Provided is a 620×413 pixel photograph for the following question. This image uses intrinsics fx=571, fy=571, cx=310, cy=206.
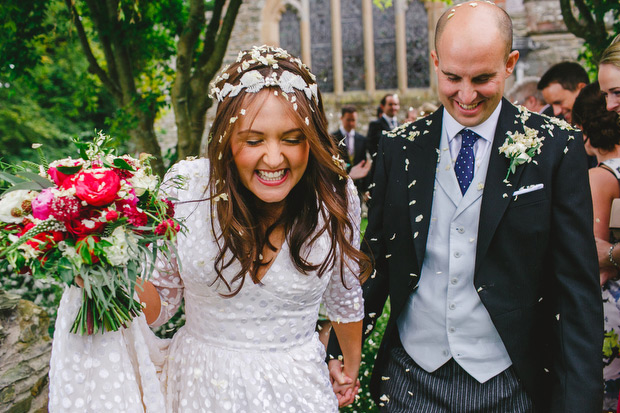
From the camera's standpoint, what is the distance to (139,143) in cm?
593

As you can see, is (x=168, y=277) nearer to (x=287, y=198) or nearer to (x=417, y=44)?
(x=287, y=198)

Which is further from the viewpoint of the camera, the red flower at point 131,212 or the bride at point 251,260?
the bride at point 251,260

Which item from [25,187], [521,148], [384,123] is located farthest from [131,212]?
[384,123]

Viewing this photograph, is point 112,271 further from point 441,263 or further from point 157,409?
point 441,263

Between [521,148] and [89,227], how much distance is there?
169cm

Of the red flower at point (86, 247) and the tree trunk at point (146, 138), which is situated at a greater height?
the tree trunk at point (146, 138)

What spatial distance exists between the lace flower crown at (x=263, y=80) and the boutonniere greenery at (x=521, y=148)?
0.83m

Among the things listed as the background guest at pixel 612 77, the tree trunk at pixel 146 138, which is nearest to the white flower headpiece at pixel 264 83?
the background guest at pixel 612 77

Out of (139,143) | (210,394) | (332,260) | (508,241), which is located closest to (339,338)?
(332,260)

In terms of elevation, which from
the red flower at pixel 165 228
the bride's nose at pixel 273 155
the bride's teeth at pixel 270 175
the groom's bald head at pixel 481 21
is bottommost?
the red flower at pixel 165 228

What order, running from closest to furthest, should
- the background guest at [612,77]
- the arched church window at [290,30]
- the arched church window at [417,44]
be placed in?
the background guest at [612,77] → the arched church window at [417,44] → the arched church window at [290,30]

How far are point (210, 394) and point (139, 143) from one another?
422 cm

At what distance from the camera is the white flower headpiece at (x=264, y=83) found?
2.16 metres

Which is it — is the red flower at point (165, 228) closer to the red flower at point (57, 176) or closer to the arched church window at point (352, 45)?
the red flower at point (57, 176)
